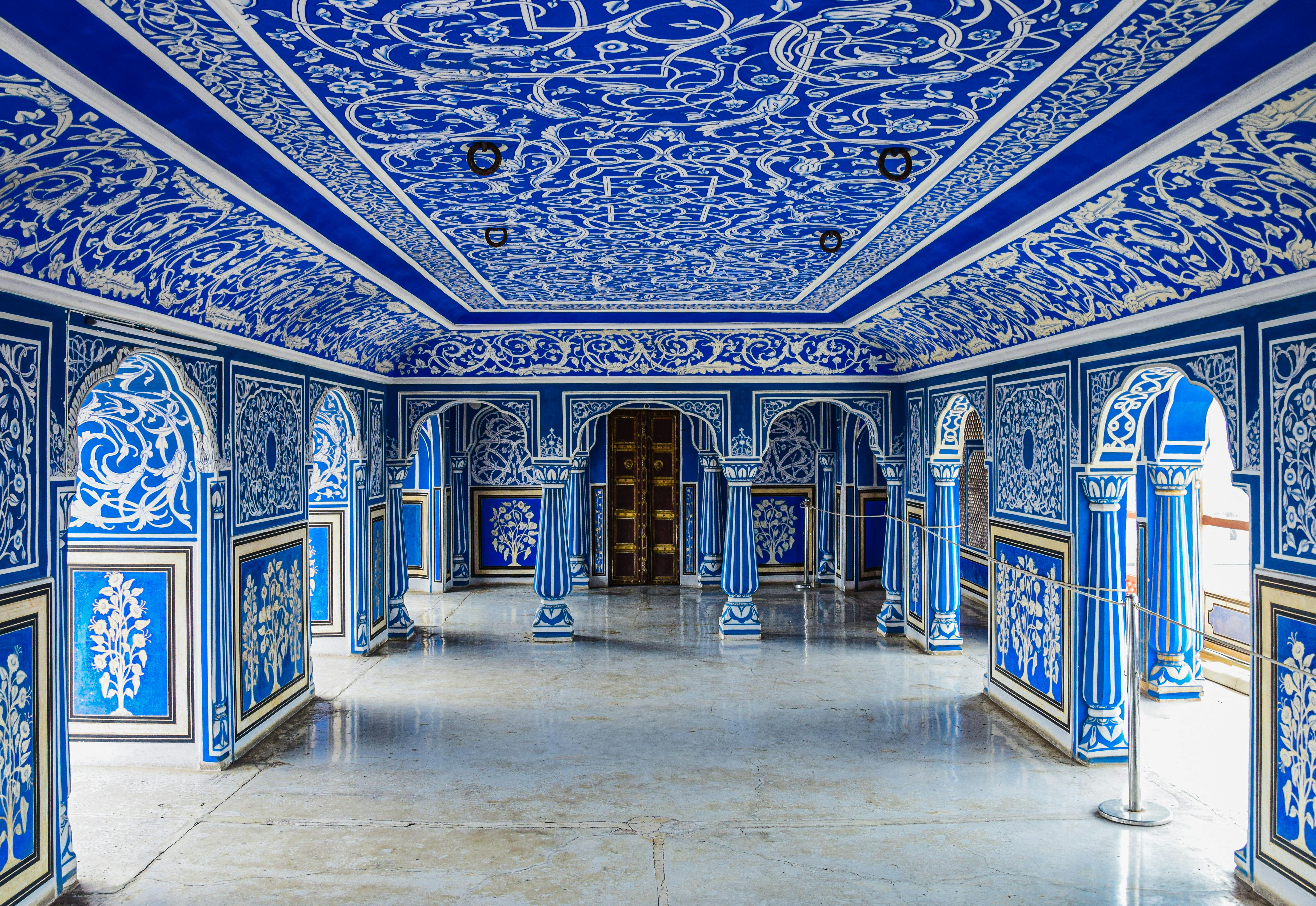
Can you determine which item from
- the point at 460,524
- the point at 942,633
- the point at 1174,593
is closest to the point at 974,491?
the point at 942,633

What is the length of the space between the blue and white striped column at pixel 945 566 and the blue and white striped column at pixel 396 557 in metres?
5.20

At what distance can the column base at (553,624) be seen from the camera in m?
8.79

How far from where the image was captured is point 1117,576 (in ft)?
17.8

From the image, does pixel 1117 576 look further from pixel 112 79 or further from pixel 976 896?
pixel 112 79

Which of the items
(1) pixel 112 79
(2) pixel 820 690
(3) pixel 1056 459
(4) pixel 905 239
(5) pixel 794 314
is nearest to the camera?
(1) pixel 112 79

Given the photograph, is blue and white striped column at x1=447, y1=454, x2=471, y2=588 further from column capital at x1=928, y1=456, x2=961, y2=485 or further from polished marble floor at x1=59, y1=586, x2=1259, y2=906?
Result: column capital at x1=928, y1=456, x2=961, y2=485

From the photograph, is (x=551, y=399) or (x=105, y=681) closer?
(x=105, y=681)

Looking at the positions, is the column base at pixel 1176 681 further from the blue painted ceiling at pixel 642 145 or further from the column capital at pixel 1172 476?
the blue painted ceiling at pixel 642 145

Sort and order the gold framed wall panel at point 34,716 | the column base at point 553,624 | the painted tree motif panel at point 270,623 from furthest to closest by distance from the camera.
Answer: the column base at point 553,624, the painted tree motif panel at point 270,623, the gold framed wall panel at point 34,716

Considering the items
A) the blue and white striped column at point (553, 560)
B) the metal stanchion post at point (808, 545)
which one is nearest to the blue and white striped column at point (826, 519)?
the metal stanchion post at point (808, 545)

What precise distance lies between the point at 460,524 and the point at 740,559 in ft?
14.6

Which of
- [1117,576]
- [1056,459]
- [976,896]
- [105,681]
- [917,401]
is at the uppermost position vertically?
[917,401]

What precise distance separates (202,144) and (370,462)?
212 inches

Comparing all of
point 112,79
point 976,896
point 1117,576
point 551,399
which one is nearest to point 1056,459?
point 1117,576
